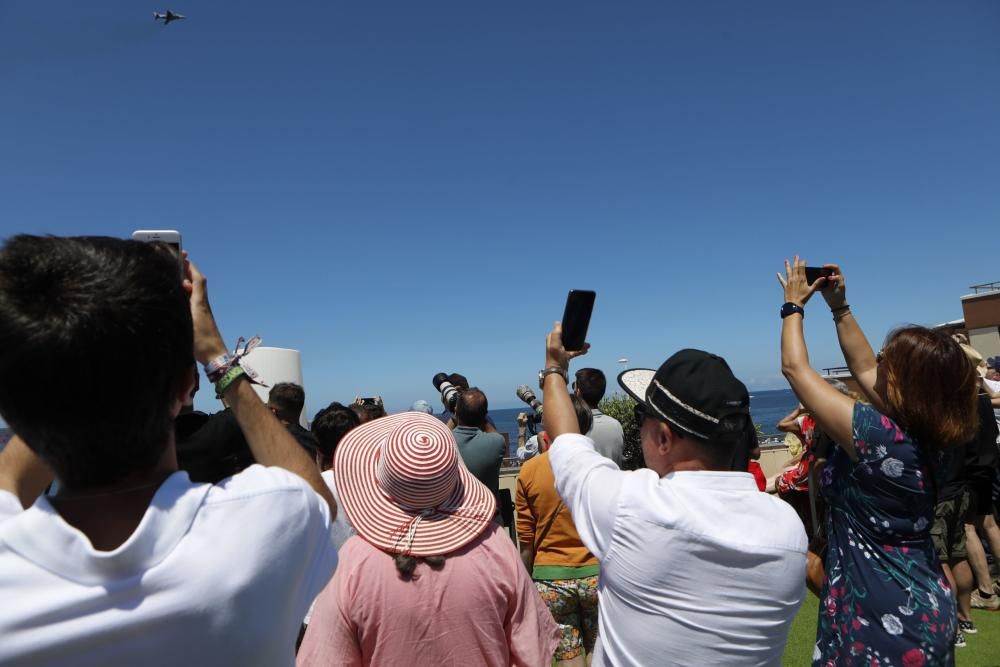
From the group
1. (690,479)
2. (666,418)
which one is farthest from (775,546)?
(666,418)

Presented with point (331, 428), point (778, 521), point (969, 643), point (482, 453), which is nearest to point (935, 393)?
point (778, 521)

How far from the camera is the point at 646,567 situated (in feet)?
5.63

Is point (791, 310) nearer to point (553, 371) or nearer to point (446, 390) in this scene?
point (553, 371)

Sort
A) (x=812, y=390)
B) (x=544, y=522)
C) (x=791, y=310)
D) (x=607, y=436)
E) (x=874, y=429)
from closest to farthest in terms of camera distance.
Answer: (x=874, y=429) → (x=812, y=390) → (x=791, y=310) → (x=544, y=522) → (x=607, y=436)

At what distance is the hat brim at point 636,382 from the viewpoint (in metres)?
2.03

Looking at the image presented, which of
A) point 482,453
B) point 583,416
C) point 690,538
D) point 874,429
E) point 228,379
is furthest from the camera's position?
point 482,453

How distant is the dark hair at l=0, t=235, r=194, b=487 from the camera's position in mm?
964

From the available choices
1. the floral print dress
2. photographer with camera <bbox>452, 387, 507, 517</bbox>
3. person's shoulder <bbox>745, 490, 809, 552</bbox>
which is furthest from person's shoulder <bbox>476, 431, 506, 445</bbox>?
person's shoulder <bbox>745, 490, 809, 552</bbox>

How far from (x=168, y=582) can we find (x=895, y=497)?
2395mm

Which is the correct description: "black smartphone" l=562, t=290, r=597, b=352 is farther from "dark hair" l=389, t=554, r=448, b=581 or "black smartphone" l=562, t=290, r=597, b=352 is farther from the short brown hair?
the short brown hair

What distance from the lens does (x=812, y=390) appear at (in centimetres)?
244

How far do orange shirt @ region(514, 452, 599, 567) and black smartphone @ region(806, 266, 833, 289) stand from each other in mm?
1884

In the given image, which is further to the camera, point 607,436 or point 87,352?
point 607,436

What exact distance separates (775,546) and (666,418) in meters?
0.44
